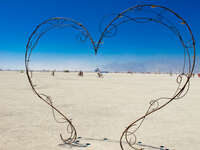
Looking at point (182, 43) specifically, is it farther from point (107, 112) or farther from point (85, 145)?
point (107, 112)

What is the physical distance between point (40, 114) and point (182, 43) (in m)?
5.53

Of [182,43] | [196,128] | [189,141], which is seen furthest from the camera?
[196,128]

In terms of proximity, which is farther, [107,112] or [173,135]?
[107,112]

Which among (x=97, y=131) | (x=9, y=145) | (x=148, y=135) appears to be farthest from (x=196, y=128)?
(x=9, y=145)

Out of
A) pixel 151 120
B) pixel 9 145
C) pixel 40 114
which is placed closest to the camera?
pixel 9 145

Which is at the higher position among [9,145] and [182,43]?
[182,43]

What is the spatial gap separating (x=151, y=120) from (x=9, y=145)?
14.3 ft

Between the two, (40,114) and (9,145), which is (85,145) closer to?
(9,145)

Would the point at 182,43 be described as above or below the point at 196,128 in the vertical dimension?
above

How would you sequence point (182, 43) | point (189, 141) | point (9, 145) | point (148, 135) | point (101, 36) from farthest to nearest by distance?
point (148, 135) → point (189, 141) → point (9, 145) → point (101, 36) → point (182, 43)

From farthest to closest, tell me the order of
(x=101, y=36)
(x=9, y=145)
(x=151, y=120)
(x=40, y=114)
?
1. (x=40, y=114)
2. (x=151, y=120)
3. (x=9, y=145)
4. (x=101, y=36)

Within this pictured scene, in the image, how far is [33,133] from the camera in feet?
14.9

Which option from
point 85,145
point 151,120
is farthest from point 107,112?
point 85,145

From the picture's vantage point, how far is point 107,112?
7027mm
